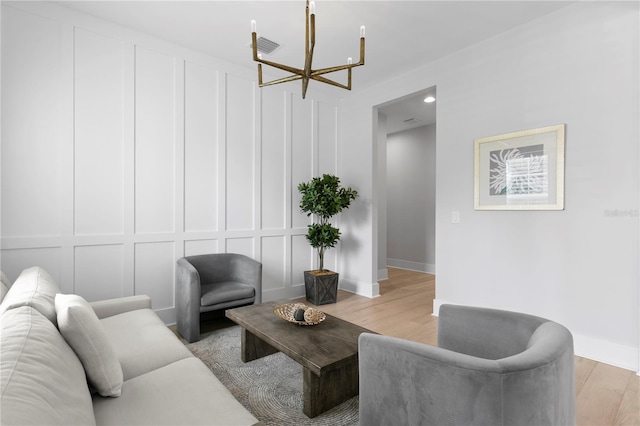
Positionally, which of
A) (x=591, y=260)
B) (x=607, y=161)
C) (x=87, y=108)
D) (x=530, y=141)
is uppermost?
(x=87, y=108)

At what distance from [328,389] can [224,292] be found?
1.55 m

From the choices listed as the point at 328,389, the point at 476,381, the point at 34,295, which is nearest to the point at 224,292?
the point at 328,389

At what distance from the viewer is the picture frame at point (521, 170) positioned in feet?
9.16

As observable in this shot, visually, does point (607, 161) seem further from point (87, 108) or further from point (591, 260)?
point (87, 108)

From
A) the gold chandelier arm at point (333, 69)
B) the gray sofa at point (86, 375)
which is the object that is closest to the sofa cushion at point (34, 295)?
the gray sofa at point (86, 375)

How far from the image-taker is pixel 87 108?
9.48 ft

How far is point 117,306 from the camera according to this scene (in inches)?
91.8

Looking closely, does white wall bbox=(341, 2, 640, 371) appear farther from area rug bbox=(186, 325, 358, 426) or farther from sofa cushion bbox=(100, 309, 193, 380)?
sofa cushion bbox=(100, 309, 193, 380)

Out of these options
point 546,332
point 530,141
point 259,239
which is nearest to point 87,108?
point 259,239

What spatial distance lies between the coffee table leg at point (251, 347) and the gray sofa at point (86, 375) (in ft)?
2.42

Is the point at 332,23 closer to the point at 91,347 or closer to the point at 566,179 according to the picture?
the point at 566,179

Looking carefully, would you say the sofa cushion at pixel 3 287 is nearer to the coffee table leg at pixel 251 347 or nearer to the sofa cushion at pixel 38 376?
the sofa cushion at pixel 38 376

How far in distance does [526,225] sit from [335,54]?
8.84 feet

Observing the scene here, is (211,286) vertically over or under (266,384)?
over
